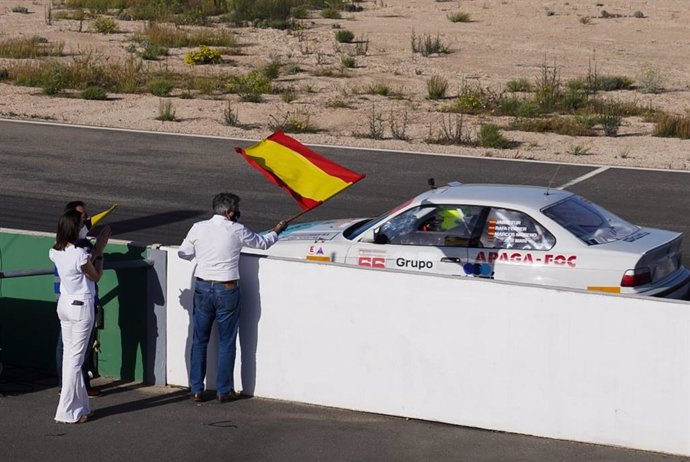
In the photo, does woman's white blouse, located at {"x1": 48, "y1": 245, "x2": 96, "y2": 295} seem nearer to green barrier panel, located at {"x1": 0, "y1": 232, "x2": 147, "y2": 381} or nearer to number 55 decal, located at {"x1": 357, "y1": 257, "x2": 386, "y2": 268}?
green barrier panel, located at {"x1": 0, "y1": 232, "x2": 147, "y2": 381}

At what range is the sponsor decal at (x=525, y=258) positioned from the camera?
39.1 ft

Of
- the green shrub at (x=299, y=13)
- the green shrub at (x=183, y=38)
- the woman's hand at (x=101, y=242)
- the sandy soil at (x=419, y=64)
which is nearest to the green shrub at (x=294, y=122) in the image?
the sandy soil at (x=419, y=64)

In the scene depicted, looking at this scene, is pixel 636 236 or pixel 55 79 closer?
pixel 636 236

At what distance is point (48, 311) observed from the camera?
11453mm

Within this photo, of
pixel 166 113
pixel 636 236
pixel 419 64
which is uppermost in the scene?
pixel 419 64

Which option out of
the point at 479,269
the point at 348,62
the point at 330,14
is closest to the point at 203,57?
the point at 348,62

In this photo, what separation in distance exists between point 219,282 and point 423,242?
8.95ft

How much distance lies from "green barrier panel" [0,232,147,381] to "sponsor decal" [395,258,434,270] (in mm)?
2618

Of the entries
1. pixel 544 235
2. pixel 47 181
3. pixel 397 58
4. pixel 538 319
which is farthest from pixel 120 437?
pixel 397 58

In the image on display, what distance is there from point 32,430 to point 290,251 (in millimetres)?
3675

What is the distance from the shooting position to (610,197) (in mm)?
20125

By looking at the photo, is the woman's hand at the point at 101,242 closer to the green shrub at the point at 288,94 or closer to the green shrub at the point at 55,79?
the green shrub at the point at 288,94

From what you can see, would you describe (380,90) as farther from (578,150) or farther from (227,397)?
(227,397)

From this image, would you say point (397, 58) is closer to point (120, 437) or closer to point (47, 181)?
point (47, 181)
